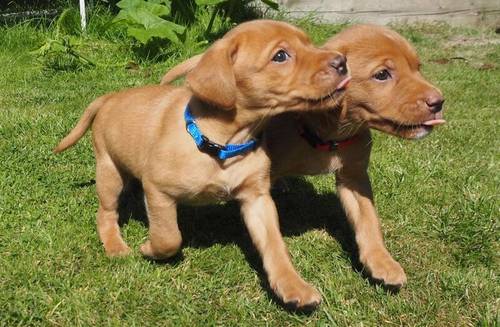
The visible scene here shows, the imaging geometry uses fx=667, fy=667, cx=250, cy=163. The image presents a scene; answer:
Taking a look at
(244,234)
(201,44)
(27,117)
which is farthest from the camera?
(201,44)

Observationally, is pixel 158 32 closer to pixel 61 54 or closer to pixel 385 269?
pixel 61 54

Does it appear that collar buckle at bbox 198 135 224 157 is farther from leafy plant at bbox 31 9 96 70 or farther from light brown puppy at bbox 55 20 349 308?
leafy plant at bbox 31 9 96 70

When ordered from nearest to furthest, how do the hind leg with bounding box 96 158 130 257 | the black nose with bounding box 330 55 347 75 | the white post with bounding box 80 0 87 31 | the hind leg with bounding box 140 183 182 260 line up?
the black nose with bounding box 330 55 347 75, the hind leg with bounding box 140 183 182 260, the hind leg with bounding box 96 158 130 257, the white post with bounding box 80 0 87 31

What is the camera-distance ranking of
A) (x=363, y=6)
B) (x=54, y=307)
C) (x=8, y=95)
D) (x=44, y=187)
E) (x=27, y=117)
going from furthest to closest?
(x=363, y=6), (x=8, y=95), (x=27, y=117), (x=44, y=187), (x=54, y=307)

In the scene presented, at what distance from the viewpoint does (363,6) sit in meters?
10.6

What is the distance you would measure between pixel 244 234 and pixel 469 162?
1941 mm

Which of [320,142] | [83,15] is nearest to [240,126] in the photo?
[320,142]

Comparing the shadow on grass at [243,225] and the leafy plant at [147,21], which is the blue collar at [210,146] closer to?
the shadow on grass at [243,225]

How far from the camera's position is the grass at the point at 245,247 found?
306cm

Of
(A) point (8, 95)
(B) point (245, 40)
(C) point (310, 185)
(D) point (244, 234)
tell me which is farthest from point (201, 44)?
(B) point (245, 40)

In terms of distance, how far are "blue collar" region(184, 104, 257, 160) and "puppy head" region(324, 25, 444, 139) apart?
A: 63 cm

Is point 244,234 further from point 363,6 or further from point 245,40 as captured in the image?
point 363,6

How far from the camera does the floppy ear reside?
9.60 ft

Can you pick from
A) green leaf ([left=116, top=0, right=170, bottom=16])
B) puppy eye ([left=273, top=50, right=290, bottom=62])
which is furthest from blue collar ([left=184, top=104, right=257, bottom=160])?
green leaf ([left=116, top=0, right=170, bottom=16])
